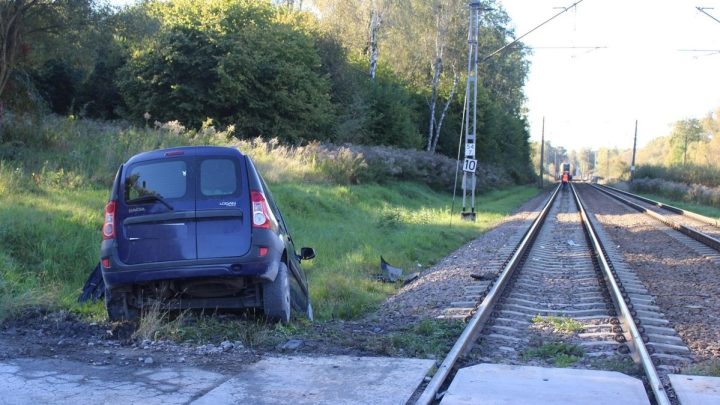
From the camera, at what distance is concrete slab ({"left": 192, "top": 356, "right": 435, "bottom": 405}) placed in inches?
207

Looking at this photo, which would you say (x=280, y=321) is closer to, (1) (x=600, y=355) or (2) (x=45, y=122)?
(1) (x=600, y=355)

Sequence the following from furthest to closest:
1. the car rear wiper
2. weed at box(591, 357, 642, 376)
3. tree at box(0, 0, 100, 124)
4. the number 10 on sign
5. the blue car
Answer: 1. the number 10 on sign
2. tree at box(0, 0, 100, 124)
3. the car rear wiper
4. the blue car
5. weed at box(591, 357, 642, 376)

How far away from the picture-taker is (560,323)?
8211 mm

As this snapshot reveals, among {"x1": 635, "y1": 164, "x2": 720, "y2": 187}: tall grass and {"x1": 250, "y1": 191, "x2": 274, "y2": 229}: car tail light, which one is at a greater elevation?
{"x1": 250, "y1": 191, "x2": 274, "y2": 229}: car tail light

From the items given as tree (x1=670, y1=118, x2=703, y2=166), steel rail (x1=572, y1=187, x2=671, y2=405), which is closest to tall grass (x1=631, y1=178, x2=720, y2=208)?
steel rail (x1=572, y1=187, x2=671, y2=405)

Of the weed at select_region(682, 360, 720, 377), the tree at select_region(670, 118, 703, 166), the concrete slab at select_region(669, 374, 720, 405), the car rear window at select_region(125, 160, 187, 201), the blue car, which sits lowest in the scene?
the weed at select_region(682, 360, 720, 377)

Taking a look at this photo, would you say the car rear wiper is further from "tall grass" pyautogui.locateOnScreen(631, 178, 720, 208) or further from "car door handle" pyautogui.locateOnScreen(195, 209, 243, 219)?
"tall grass" pyautogui.locateOnScreen(631, 178, 720, 208)

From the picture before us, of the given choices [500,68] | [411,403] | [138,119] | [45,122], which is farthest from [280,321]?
[500,68]

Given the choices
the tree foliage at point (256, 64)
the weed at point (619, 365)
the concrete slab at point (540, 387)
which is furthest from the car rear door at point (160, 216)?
the tree foliage at point (256, 64)

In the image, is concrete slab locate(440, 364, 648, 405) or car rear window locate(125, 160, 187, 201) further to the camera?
car rear window locate(125, 160, 187, 201)

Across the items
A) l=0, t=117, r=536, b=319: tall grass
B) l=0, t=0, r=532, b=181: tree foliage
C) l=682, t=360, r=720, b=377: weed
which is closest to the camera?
l=682, t=360, r=720, b=377: weed

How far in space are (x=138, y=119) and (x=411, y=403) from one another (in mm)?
31362

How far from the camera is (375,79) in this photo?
164 feet

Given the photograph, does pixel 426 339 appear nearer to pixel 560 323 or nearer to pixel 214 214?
pixel 560 323
